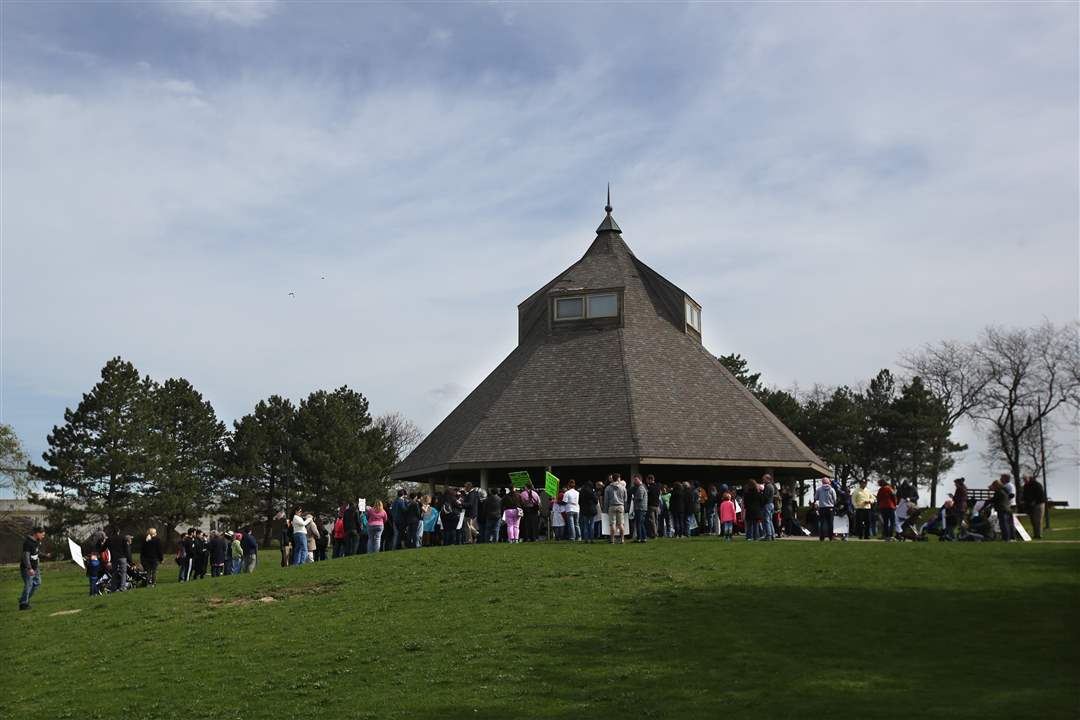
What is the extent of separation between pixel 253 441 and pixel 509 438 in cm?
3881

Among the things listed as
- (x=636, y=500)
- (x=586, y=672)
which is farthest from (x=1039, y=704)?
(x=636, y=500)

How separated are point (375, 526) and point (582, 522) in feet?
18.7

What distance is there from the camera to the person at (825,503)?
87.9 ft

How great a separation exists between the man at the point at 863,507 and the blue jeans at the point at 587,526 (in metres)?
A: 6.84

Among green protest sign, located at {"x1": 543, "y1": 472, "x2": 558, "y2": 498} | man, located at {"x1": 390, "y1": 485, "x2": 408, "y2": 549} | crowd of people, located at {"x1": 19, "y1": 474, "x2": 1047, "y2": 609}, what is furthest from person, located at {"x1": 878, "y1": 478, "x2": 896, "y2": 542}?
man, located at {"x1": 390, "y1": 485, "x2": 408, "y2": 549}

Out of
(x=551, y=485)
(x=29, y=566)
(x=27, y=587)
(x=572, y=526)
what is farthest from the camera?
(x=551, y=485)

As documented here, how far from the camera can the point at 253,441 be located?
226ft

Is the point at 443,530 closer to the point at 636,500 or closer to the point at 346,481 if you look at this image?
the point at 636,500

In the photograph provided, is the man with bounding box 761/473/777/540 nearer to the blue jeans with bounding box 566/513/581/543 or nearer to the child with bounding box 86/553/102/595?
the blue jeans with bounding box 566/513/581/543

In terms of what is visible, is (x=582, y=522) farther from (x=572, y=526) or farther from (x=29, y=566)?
(x=29, y=566)

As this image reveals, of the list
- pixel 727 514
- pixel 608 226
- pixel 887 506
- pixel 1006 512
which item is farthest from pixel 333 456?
pixel 1006 512

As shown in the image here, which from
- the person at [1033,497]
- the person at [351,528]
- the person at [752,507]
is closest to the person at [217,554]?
the person at [351,528]

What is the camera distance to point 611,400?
1398 inches

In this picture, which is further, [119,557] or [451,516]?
[451,516]
